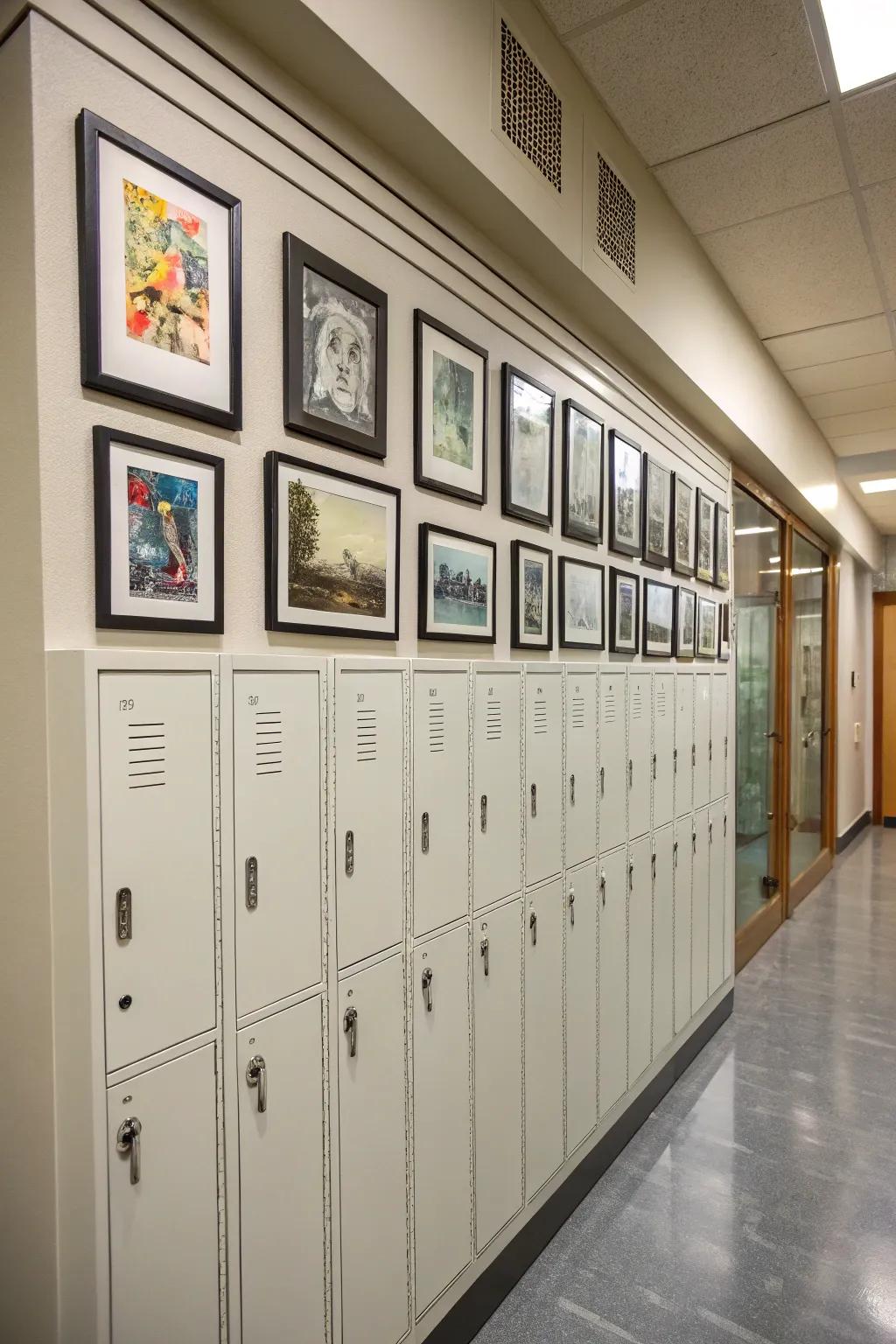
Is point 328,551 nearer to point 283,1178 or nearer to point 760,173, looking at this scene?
point 283,1178

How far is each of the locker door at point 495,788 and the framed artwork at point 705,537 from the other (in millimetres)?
1907

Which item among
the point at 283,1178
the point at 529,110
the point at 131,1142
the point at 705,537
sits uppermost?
the point at 529,110

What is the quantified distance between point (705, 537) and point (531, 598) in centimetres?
183

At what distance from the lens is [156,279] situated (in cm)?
126

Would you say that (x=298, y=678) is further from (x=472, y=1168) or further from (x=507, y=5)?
(x=507, y=5)

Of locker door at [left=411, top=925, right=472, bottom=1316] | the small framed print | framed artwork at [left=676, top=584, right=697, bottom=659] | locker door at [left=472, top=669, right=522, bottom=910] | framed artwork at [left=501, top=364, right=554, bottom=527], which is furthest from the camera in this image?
framed artwork at [left=676, top=584, right=697, bottom=659]

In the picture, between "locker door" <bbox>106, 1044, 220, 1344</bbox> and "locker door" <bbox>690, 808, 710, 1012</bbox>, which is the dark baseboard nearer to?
"locker door" <bbox>690, 808, 710, 1012</bbox>

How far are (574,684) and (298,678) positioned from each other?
123 centimetres

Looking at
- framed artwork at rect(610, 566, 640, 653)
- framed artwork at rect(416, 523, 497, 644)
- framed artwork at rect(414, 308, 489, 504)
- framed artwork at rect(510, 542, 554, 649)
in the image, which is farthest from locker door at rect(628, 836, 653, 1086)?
framed artwork at rect(414, 308, 489, 504)

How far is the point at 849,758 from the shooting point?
8172mm

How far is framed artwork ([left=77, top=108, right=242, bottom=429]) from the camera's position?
46.0 inches

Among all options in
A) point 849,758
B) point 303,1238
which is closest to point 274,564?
point 303,1238

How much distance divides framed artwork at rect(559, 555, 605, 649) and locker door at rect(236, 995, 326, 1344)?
143 cm

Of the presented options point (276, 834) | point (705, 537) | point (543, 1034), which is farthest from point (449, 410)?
point (705, 537)
